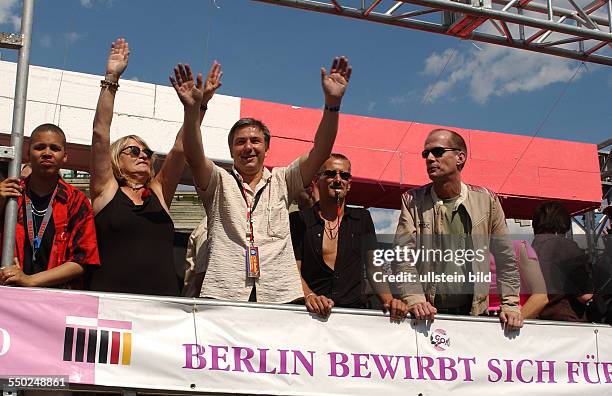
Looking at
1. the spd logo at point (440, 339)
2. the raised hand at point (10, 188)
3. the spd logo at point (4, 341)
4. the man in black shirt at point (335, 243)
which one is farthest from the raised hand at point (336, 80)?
the spd logo at point (4, 341)

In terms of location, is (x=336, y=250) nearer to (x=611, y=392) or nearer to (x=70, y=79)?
(x=611, y=392)

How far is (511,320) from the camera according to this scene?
12.3 ft

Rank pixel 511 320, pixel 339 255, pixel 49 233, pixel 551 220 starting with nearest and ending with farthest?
pixel 49 233
pixel 511 320
pixel 339 255
pixel 551 220

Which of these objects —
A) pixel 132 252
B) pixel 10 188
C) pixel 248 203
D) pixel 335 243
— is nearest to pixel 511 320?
pixel 335 243

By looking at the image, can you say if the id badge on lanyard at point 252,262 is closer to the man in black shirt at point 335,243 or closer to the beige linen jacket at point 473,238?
the man in black shirt at point 335,243

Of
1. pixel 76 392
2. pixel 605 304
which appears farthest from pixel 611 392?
pixel 76 392

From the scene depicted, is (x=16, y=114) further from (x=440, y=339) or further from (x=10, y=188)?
(x=440, y=339)

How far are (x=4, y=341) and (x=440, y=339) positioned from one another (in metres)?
2.17

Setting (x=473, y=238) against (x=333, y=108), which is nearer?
(x=333, y=108)

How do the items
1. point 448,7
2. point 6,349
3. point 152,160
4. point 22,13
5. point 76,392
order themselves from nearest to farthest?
point 6,349 → point 76,392 → point 22,13 → point 152,160 → point 448,7

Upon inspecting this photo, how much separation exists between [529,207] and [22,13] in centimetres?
1278

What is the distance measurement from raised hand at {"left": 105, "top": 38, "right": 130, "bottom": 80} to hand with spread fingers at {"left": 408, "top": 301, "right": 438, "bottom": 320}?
2.01 m

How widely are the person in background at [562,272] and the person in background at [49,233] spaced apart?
2669mm

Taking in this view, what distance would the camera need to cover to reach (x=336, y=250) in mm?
4008
